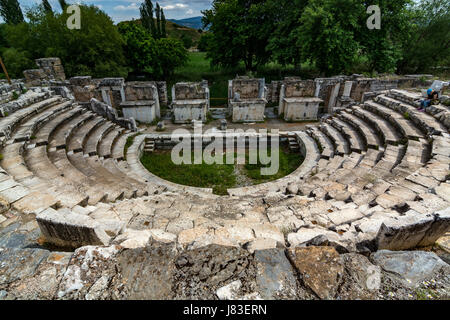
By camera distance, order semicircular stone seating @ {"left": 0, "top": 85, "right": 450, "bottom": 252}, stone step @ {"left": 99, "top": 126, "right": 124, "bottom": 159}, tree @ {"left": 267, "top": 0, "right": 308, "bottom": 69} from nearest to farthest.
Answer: semicircular stone seating @ {"left": 0, "top": 85, "right": 450, "bottom": 252} → stone step @ {"left": 99, "top": 126, "right": 124, "bottom": 159} → tree @ {"left": 267, "top": 0, "right": 308, "bottom": 69}

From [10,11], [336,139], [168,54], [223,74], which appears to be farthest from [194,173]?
[10,11]

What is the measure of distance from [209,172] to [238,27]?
14.6m

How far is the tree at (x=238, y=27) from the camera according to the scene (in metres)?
17.8

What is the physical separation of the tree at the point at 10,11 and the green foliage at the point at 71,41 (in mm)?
8060

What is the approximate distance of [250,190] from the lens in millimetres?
7629

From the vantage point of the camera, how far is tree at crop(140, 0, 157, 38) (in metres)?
25.8

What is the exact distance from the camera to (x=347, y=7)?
44.5 ft


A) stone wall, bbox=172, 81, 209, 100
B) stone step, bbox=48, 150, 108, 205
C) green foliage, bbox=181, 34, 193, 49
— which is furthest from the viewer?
green foliage, bbox=181, 34, 193, 49

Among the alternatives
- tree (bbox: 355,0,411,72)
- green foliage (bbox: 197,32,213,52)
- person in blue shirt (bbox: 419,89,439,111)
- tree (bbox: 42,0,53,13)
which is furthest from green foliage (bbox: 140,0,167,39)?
person in blue shirt (bbox: 419,89,439,111)

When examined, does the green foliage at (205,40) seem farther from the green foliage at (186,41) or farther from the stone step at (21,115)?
the stone step at (21,115)

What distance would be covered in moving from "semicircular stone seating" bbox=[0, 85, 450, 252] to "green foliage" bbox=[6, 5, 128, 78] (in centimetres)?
871

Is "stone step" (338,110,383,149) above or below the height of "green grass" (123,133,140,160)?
above

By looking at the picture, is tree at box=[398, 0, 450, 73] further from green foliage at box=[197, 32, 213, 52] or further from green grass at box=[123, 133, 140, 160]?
green grass at box=[123, 133, 140, 160]

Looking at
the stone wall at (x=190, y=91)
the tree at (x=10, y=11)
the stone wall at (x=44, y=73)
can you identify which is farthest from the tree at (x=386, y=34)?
the tree at (x=10, y=11)
